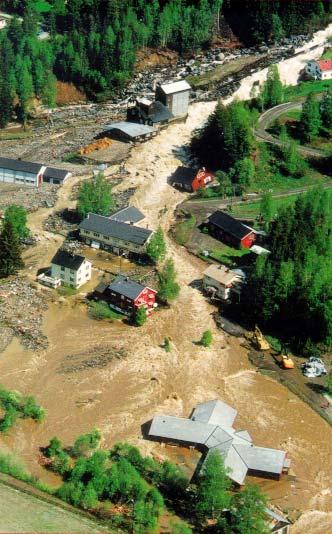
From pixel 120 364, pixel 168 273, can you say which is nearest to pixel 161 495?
pixel 120 364

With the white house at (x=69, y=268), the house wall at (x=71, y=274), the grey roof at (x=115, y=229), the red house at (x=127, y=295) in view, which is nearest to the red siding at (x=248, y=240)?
the grey roof at (x=115, y=229)

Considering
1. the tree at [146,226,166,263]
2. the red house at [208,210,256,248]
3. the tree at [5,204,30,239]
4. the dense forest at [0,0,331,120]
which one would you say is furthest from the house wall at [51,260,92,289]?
the dense forest at [0,0,331,120]

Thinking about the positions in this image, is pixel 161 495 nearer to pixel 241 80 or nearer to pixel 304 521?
pixel 304 521

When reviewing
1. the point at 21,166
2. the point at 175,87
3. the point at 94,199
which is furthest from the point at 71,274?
the point at 175,87

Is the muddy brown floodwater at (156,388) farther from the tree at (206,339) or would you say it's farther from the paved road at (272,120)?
the paved road at (272,120)

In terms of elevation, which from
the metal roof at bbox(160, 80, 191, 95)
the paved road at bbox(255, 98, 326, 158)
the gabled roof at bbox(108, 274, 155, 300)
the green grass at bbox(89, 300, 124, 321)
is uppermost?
the metal roof at bbox(160, 80, 191, 95)

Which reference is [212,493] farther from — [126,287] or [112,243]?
[112,243]

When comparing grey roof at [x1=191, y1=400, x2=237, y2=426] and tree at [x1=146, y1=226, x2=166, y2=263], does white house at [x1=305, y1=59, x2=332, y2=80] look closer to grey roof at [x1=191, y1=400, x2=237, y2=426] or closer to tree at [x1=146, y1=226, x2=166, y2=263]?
tree at [x1=146, y1=226, x2=166, y2=263]

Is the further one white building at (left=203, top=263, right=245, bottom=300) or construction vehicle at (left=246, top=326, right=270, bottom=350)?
white building at (left=203, top=263, right=245, bottom=300)
